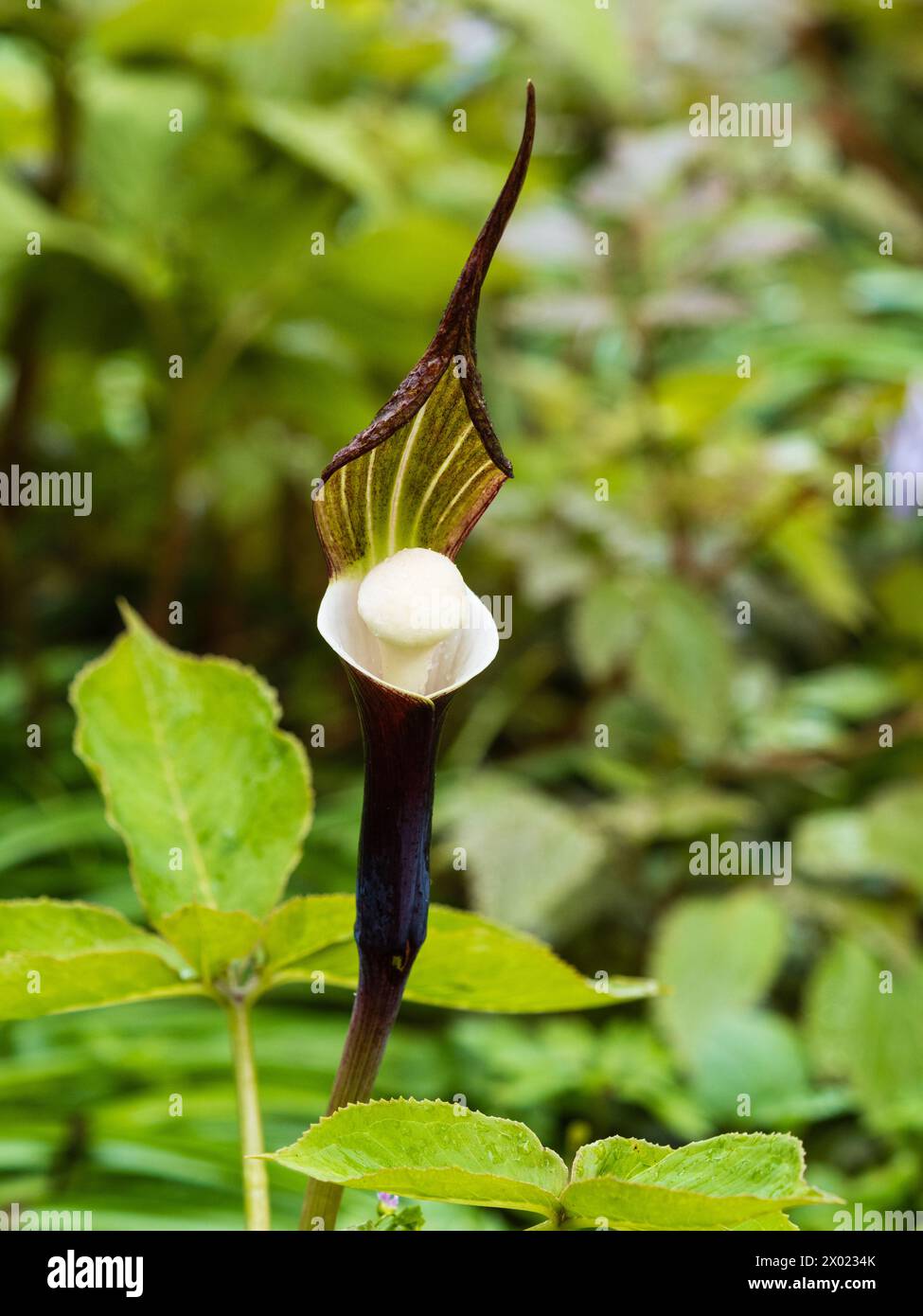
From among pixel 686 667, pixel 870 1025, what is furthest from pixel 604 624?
pixel 870 1025

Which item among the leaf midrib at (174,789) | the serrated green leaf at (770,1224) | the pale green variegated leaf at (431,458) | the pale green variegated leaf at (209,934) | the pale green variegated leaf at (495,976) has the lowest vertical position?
the serrated green leaf at (770,1224)

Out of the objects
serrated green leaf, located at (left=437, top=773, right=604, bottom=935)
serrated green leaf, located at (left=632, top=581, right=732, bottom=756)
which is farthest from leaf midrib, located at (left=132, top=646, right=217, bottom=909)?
serrated green leaf, located at (left=632, top=581, right=732, bottom=756)

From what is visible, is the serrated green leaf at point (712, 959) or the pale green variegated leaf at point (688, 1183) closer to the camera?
the pale green variegated leaf at point (688, 1183)

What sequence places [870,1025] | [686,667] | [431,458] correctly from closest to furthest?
[431,458] < [870,1025] < [686,667]

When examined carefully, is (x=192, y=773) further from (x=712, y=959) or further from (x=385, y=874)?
(x=712, y=959)

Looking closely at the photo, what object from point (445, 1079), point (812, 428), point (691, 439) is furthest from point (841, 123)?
point (445, 1079)

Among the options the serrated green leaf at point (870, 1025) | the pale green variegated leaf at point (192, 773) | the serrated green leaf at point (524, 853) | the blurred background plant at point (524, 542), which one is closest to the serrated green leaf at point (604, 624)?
the blurred background plant at point (524, 542)

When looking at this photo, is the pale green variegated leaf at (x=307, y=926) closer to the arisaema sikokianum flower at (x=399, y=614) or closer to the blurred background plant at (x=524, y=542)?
the arisaema sikokianum flower at (x=399, y=614)
